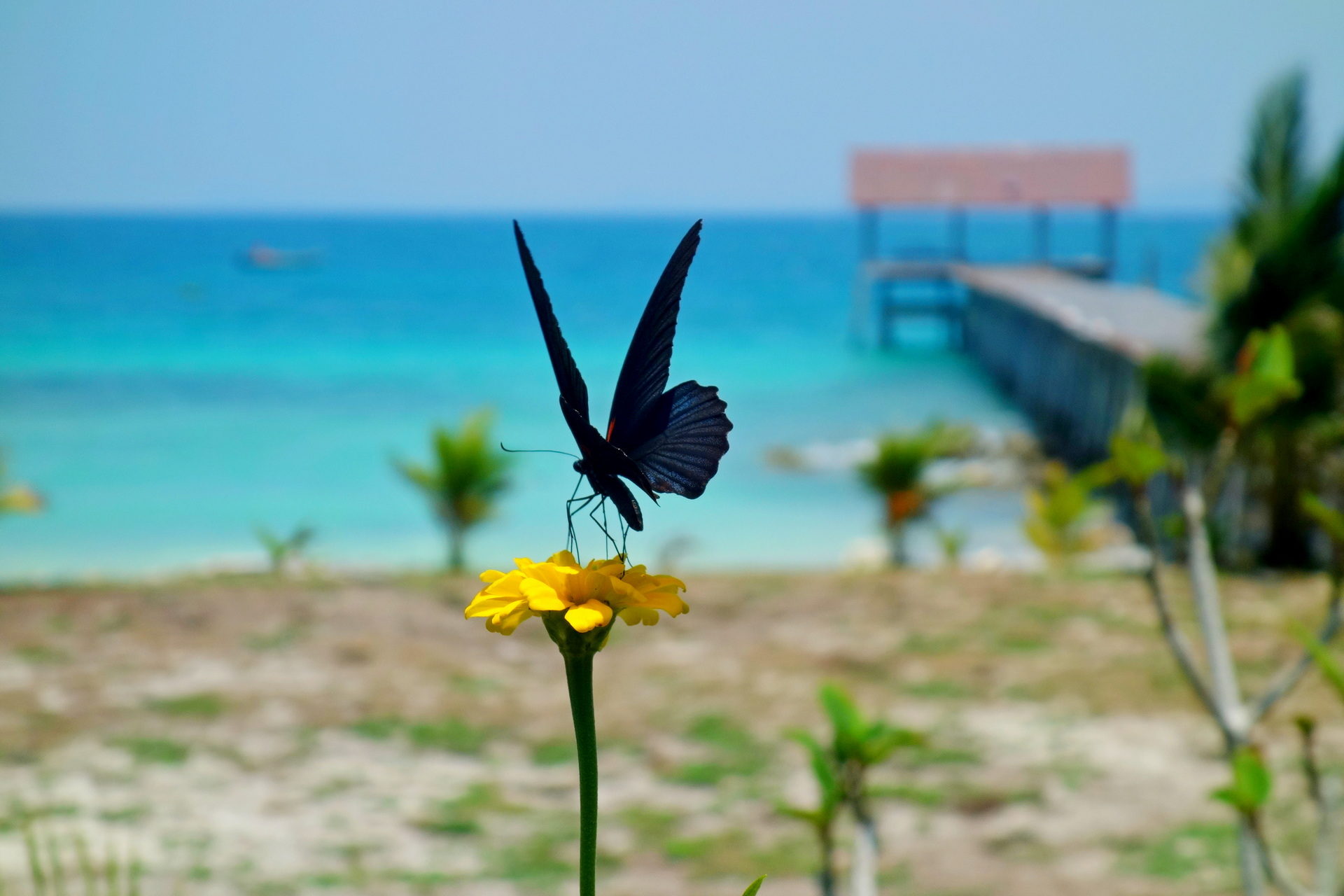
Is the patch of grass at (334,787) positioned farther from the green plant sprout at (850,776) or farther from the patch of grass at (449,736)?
the green plant sprout at (850,776)

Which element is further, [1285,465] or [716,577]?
[1285,465]

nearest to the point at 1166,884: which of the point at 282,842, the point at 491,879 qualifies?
the point at 491,879

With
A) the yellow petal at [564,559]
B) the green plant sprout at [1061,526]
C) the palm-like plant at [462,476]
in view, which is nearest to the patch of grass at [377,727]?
the palm-like plant at [462,476]

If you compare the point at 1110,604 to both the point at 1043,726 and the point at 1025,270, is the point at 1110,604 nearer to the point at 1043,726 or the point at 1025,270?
the point at 1043,726

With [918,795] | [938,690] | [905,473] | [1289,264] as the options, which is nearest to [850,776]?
[918,795]

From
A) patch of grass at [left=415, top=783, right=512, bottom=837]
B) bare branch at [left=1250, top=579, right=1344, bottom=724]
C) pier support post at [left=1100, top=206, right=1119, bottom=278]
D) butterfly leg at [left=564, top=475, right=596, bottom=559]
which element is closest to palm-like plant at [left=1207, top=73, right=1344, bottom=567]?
patch of grass at [left=415, top=783, right=512, bottom=837]
